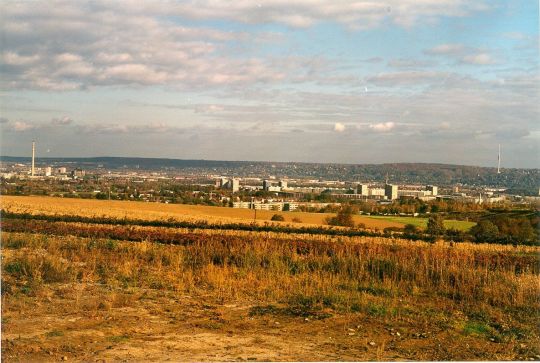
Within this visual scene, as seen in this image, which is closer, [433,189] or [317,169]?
[433,189]

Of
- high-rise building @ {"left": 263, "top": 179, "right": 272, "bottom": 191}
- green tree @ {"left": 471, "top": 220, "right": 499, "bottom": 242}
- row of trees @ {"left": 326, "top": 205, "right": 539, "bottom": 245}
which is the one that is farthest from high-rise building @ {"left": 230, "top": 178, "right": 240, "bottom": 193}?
green tree @ {"left": 471, "top": 220, "right": 499, "bottom": 242}

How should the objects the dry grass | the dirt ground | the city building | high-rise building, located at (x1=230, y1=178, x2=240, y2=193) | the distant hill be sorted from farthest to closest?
high-rise building, located at (x1=230, y1=178, x2=240, y2=193) → the city building → the distant hill → the dry grass → the dirt ground

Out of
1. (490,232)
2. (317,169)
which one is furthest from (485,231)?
(317,169)

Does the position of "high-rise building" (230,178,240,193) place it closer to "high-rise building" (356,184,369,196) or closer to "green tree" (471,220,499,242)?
"high-rise building" (356,184,369,196)

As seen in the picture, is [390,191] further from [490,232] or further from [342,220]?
[490,232]

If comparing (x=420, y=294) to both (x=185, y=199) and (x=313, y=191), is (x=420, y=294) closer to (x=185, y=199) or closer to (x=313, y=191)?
(x=185, y=199)

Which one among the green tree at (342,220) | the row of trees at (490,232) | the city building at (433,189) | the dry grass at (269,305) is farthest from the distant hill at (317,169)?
the dry grass at (269,305)
